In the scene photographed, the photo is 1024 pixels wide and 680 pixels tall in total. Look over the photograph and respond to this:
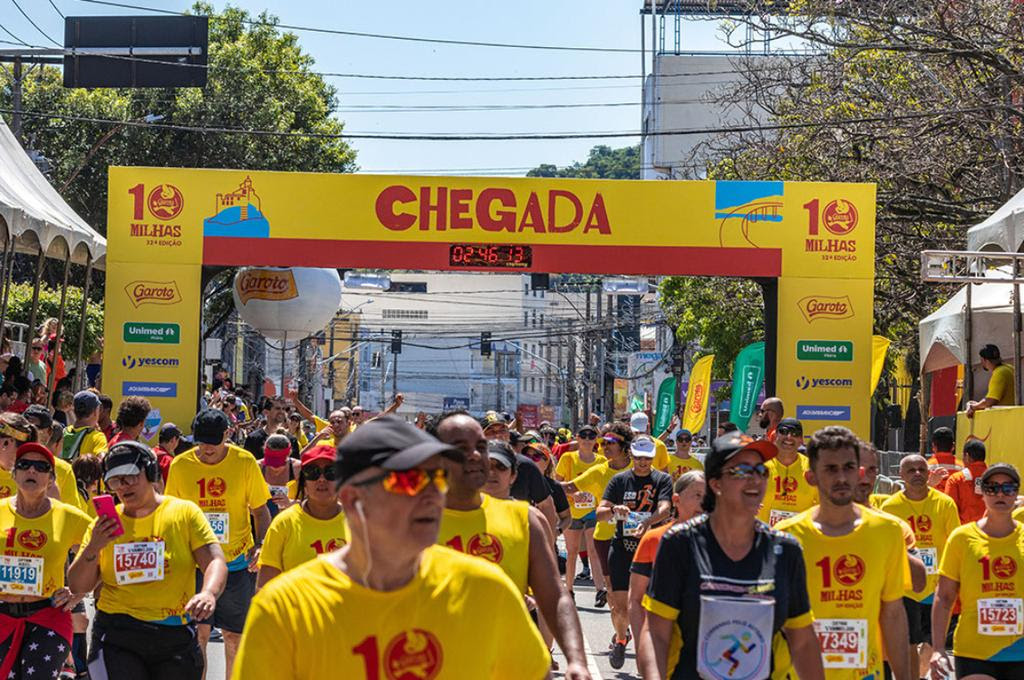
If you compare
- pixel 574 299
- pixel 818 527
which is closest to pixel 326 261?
pixel 818 527

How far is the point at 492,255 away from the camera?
2139cm

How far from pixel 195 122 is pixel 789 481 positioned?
31312 mm

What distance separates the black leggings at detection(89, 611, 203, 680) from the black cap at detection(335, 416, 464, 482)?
14.6 feet

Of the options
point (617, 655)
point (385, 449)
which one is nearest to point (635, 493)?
point (617, 655)

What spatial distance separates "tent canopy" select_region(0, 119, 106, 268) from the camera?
50.7 feet

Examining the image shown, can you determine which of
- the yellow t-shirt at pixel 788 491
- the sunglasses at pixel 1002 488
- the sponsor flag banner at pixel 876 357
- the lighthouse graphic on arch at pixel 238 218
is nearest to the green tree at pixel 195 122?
the lighthouse graphic on arch at pixel 238 218

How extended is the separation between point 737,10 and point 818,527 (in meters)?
15.3

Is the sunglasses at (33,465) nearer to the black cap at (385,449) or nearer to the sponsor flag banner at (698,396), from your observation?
the black cap at (385,449)

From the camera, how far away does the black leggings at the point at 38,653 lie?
7754mm

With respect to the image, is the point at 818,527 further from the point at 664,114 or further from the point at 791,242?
the point at 664,114

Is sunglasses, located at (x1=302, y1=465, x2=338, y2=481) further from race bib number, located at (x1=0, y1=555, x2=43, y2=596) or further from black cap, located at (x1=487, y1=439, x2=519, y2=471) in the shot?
race bib number, located at (x1=0, y1=555, x2=43, y2=596)

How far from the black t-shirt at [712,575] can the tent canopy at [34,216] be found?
11.3 metres

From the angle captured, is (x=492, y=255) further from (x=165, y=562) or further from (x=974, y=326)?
(x=165, y=562)

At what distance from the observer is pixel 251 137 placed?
40.5 metres
